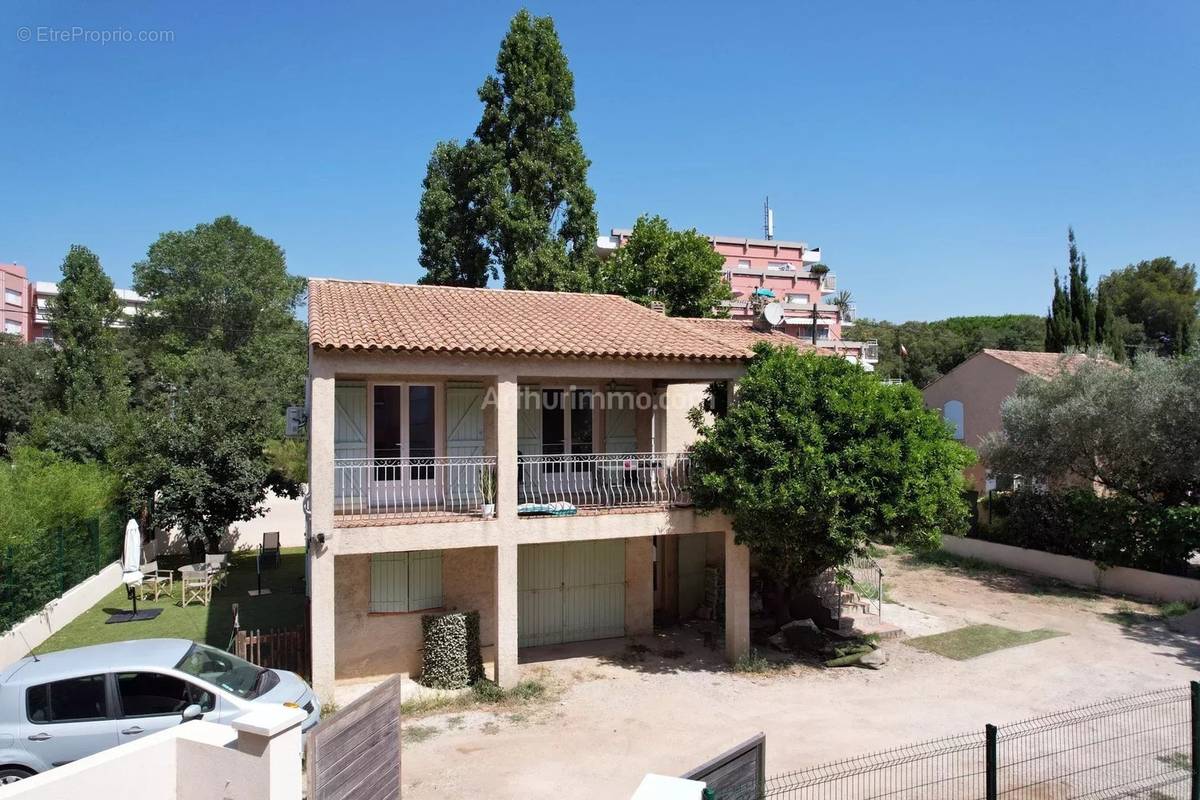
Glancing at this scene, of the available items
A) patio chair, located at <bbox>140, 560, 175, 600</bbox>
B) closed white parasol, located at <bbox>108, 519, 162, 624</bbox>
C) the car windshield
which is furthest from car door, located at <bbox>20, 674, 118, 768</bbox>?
patio chair, located at <bbox>140, 560, 175, 600</bbox>

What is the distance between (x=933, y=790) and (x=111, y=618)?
52.4 feet

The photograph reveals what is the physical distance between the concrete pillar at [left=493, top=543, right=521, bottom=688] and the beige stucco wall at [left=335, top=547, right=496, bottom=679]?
4.08 feet

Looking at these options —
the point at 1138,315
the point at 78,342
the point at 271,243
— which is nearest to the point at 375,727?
the point at 78,342

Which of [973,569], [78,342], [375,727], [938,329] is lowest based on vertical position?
[973,569]

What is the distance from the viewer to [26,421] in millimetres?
35812

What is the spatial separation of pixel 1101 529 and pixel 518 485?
→ 1562 cm

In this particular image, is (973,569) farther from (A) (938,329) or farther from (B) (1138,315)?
(A) (938,329)

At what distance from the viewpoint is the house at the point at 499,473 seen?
1157 cm

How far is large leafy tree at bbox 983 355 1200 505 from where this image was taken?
1778 cm

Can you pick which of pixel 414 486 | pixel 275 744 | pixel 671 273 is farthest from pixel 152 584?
pixel 671 273

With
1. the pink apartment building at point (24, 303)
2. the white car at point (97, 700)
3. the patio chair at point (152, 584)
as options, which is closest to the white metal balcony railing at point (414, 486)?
the white car at point (97, 700)

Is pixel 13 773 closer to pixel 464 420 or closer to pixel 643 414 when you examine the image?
pixel 464 420

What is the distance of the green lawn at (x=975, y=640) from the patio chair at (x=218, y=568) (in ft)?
54.6

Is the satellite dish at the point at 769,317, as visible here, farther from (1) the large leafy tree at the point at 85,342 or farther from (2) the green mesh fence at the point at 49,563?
(1) the large leafy tree at the point at 85,342
